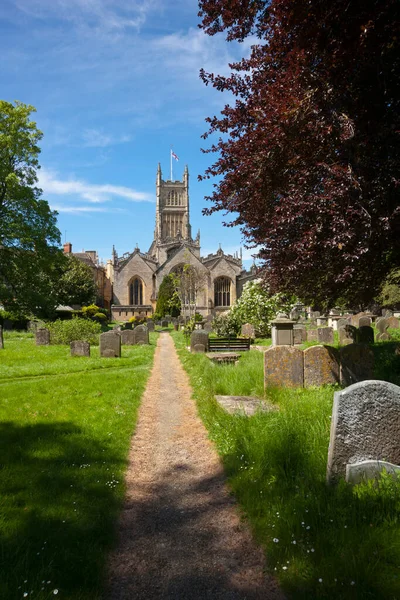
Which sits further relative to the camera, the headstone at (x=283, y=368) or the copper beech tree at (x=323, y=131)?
the headstone at (x=283, y=368)

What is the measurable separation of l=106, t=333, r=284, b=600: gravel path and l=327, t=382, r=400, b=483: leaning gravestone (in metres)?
1.13

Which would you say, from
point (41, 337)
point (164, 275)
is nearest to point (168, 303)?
point (164, 275)

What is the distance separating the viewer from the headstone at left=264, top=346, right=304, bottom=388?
7.56 m

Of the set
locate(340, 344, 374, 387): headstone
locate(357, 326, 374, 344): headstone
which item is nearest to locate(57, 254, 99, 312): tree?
locate(357, 326, 374, 344): headstone

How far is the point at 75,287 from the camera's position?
46500mm

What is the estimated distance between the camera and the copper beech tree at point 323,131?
4934 millimetres

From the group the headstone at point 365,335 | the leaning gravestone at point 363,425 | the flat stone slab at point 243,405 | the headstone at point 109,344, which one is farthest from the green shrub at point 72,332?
the leaning gravestone at point 363,425

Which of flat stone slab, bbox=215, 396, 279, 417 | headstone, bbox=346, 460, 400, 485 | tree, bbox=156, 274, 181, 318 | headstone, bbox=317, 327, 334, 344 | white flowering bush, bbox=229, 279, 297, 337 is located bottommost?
flat stone slab, bbox=215, 396, 279, 417

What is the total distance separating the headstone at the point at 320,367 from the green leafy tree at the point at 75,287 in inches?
1621

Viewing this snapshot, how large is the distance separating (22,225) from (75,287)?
22244 millimetres

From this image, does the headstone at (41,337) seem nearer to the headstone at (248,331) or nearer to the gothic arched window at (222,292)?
the headstone at (248,331)

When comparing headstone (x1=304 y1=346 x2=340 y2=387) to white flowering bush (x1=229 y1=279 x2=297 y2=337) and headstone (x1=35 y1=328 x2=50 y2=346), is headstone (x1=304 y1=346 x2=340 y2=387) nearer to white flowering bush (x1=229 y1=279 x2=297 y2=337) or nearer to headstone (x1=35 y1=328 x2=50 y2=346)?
headstone (x1=35 y1=328 x2=50 y2=346)

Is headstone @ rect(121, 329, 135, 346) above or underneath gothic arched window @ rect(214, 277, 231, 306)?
underneath

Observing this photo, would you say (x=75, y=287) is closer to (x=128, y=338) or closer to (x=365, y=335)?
(x=128, y=338)
